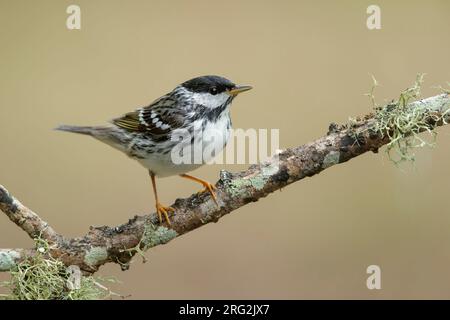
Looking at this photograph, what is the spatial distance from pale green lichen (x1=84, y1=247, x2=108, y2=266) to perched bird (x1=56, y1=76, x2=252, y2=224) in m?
0.85

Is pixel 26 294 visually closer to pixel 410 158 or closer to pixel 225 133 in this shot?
pixel 225 133

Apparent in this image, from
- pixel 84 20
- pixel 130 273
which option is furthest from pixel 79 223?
pixel 84 20

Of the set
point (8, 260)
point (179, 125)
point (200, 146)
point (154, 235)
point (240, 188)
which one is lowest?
point (8, 260)

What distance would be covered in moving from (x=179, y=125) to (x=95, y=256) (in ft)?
4.09

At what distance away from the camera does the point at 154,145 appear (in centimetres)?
512

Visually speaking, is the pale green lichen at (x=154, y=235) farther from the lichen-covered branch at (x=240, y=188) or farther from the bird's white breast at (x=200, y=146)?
the bird's white breast at (x=200, y=146)

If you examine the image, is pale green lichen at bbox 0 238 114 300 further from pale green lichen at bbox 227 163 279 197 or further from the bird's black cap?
the bird's black cap

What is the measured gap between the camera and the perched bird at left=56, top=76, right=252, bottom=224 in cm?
502

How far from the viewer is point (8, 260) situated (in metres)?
4.11

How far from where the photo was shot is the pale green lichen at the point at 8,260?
409 cm

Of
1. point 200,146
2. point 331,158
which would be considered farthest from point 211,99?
point 331,158

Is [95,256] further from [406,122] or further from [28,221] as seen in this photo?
[406,122]

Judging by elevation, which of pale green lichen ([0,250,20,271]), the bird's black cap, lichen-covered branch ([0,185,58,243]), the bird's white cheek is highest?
the bird's black cap

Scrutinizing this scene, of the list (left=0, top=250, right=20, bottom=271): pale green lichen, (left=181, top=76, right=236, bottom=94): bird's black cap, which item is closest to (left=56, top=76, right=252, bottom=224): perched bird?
(left=181, top=76, right=236, bottom=94): bird's black cap
